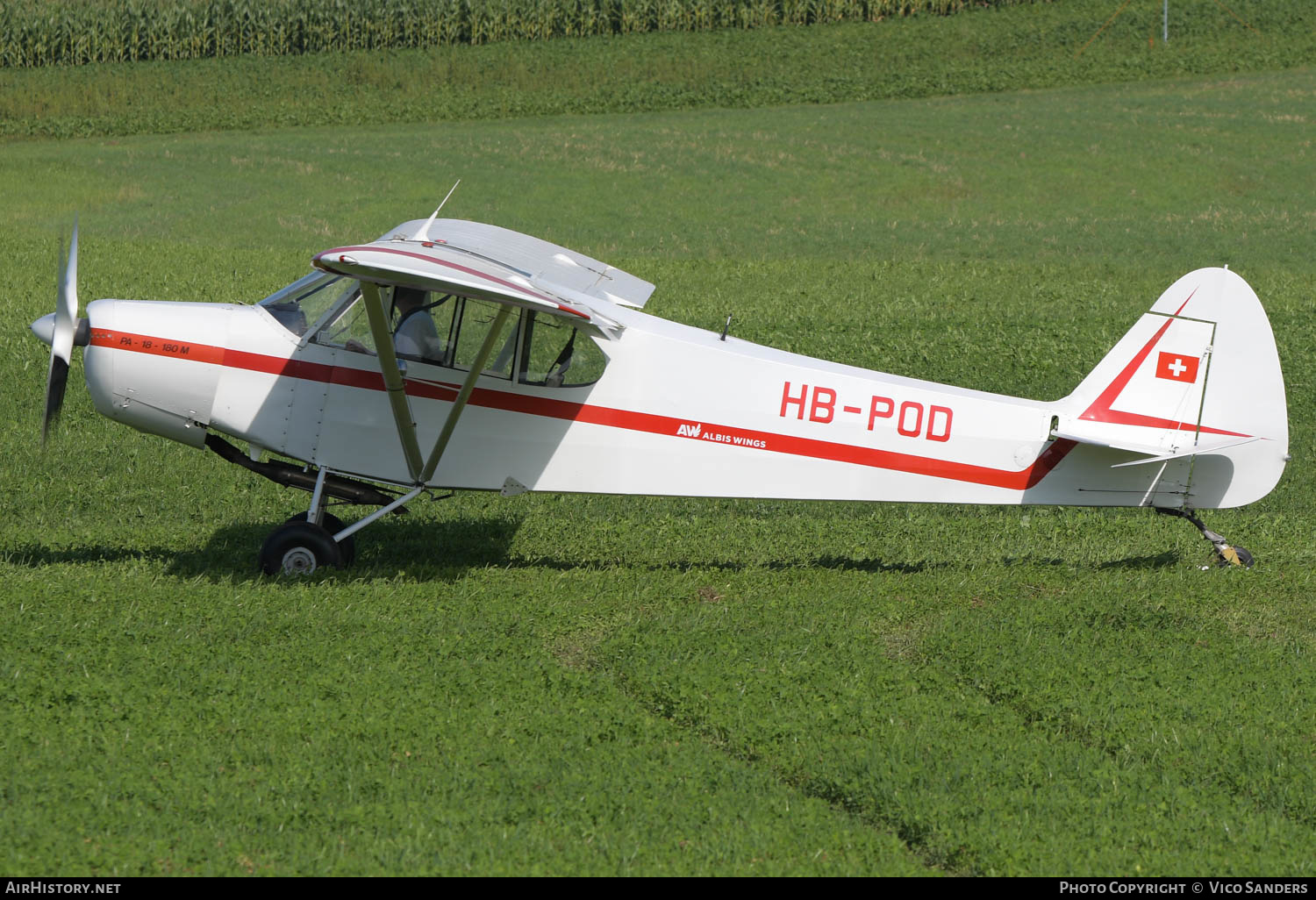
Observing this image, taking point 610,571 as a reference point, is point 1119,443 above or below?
above

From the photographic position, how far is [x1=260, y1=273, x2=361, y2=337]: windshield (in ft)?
29.8

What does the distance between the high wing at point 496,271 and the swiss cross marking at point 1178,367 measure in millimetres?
3951

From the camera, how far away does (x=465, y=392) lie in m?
8.78

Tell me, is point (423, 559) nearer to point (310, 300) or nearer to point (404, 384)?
point (404, 384)

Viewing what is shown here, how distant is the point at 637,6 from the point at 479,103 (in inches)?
479

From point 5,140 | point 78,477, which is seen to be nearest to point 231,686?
point 78,477

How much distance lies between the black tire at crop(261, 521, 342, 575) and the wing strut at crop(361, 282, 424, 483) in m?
0.81

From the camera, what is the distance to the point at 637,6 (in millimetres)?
51625

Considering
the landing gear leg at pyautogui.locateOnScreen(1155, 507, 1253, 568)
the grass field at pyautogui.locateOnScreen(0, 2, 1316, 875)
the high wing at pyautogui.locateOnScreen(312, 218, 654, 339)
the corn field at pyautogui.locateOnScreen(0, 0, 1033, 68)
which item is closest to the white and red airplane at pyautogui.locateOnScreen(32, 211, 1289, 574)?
the high wing at pyautogui.locateOnScreen(312, 218, 654, 339)

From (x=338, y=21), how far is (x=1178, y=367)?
44790 millimetres

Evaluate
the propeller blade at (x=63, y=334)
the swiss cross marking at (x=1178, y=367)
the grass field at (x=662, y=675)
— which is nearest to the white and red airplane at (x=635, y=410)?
the swiss cross marking at (x=1178, y=367)

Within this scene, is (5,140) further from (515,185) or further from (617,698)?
(617,698)

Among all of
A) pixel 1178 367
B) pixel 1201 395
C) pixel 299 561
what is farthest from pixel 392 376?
pixel 1201 395

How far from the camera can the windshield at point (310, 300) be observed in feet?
29.8
